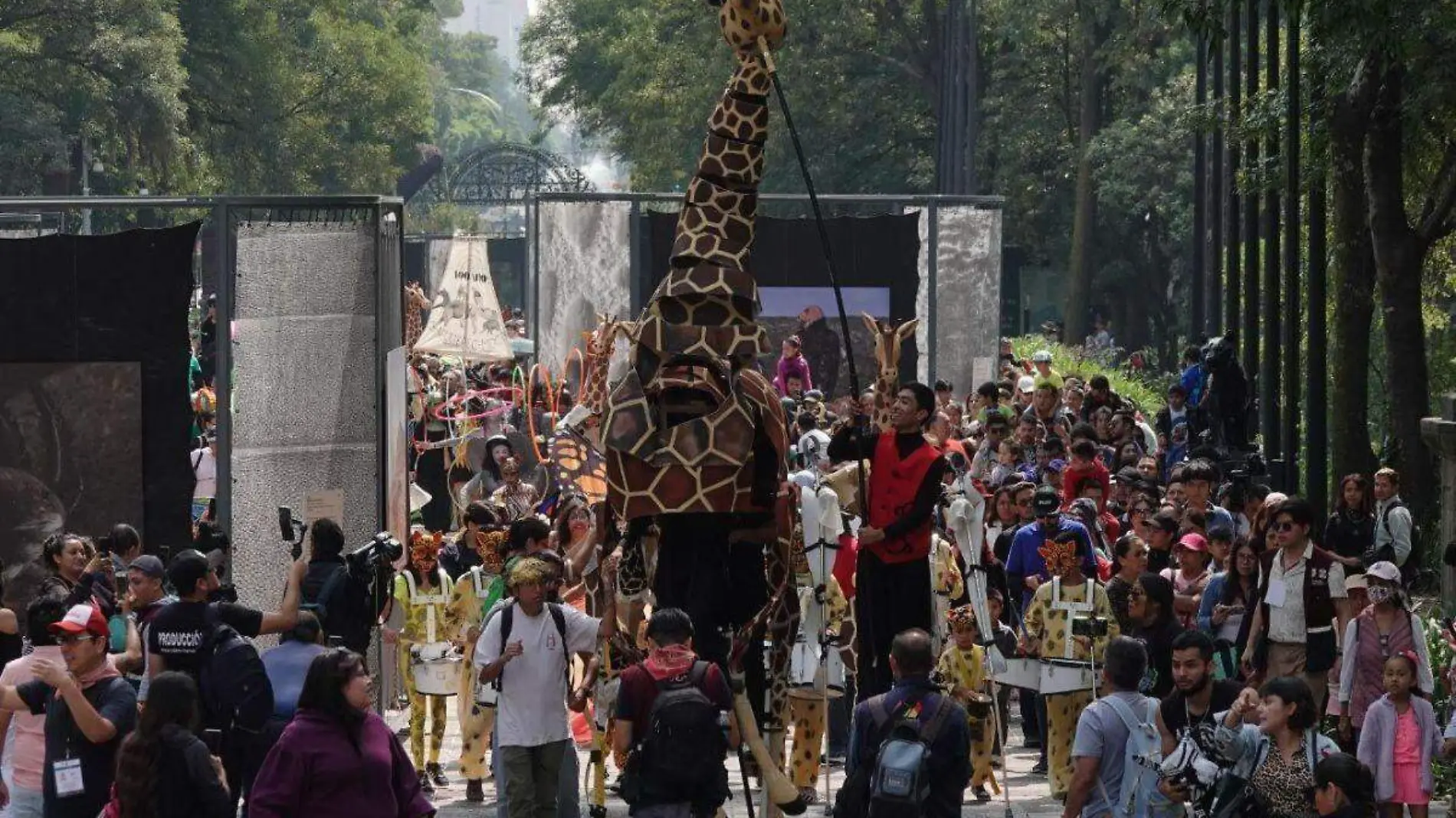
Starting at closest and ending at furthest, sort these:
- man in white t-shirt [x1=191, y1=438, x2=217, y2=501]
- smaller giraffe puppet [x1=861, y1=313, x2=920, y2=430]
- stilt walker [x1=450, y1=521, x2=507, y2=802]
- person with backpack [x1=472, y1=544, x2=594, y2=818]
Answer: person with backpack [x1=472, y1=544, x2=594, y2=818] < smaller giraffe puppet [x1=861, y1=313, x2=920, y2=430] < stilt walker [x1=450, y1=521, x2=507, y2=802] < man in white t-shirt [x1=191, y1=438, x2=217, y2=501]

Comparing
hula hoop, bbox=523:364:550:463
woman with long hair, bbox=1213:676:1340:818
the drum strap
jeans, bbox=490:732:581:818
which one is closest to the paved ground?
the drum strap

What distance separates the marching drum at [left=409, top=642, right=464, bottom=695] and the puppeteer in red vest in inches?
106

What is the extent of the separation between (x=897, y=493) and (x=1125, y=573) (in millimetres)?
1799

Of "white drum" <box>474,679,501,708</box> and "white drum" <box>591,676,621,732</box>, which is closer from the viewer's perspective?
"white drum" <box>591,676,621,732</box>

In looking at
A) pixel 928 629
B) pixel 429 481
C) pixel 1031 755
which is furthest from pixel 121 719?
pixel 429 481

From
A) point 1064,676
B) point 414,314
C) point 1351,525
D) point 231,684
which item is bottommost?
point 1064,676

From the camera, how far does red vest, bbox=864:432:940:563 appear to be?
1642cm

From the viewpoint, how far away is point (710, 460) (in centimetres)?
1537

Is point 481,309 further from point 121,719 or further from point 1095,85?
point 1095,85

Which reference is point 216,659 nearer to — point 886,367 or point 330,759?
point 330,759

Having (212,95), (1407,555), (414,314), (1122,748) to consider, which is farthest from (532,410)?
(212,95)

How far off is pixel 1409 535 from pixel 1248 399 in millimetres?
6381

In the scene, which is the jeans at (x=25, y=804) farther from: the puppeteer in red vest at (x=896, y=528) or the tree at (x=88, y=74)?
the tree at (x=88, y=74)

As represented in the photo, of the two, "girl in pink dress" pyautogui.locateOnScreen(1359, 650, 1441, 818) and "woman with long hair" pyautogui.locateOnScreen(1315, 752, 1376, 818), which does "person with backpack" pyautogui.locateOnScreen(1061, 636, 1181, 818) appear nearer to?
"woman with long hair" pyautogui.locateOnScreen(1315, 752, 1376, 818)
